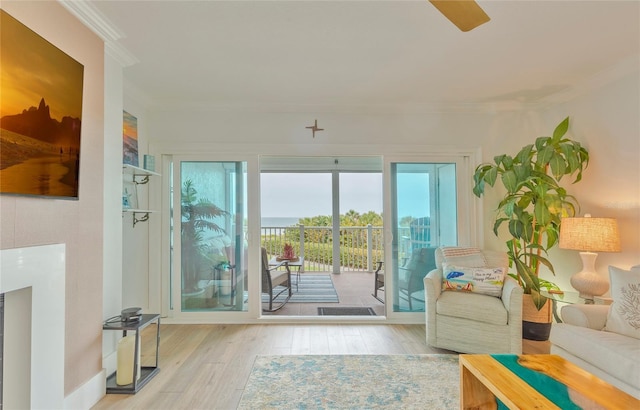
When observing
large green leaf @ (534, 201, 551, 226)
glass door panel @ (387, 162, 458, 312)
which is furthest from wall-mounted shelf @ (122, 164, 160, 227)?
large green leaf @ (534, 201, 551, 226)

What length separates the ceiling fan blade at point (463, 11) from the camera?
→ 129 cm

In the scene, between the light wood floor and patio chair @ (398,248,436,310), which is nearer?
the light wood floor

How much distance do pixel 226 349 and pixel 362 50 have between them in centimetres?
279

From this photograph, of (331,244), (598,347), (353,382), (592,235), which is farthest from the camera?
(331,244)

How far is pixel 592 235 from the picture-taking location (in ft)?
8.50

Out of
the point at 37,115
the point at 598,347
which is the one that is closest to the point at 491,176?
the point at 598,347

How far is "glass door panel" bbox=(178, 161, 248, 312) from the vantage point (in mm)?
3527

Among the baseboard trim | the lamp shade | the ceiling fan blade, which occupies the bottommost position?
the baseboard trim

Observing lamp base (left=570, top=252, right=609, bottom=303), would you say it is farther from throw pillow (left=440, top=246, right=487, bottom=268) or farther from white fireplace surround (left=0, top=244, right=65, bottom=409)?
white fireplace surround (left=0, top=244, right=65, bottom=409)

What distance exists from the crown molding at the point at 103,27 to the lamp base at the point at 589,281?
4.10m

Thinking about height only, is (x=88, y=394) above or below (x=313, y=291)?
above

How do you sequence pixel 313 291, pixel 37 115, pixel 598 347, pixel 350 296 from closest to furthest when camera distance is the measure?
pixel 37 115 < pixel 598 347 < pixel 350 296 < pixel 313 291

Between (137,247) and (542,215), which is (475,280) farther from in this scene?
(137,247)

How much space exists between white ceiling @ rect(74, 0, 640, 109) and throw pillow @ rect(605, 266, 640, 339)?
1.70 meters
